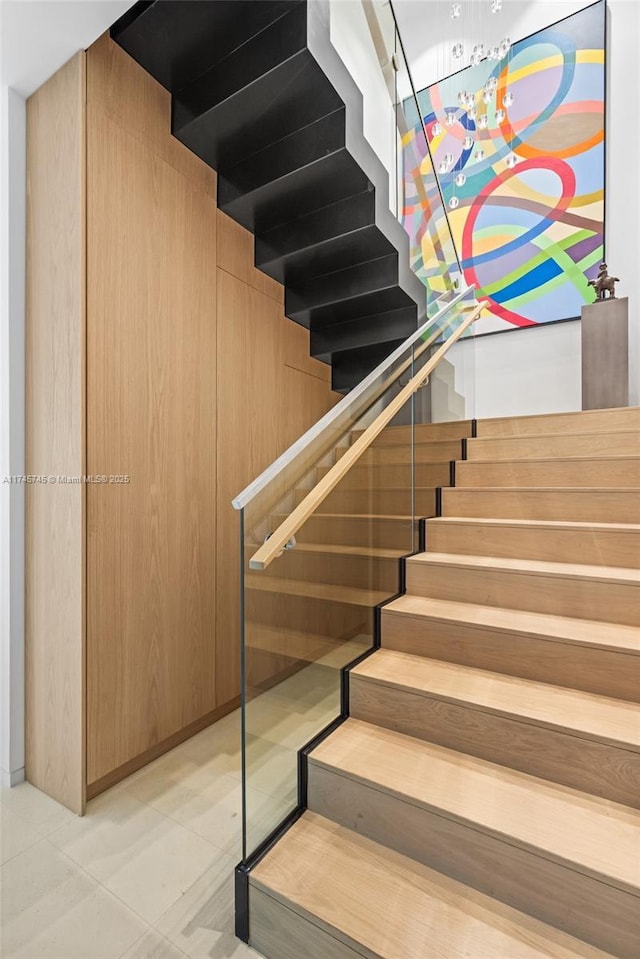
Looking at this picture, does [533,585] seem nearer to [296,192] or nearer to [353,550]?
[353,550]

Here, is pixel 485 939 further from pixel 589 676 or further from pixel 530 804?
pixel 589 676

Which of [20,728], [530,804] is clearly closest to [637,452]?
[530,804]

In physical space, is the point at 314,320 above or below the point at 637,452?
above

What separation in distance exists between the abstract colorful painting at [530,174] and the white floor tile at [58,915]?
12.9 ft

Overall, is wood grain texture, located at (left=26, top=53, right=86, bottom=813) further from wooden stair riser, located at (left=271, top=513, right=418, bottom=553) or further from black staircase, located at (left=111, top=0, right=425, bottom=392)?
wooden stair riser, located at (left=271, top=513, right=418, bottom=553)

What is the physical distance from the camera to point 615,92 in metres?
3.83

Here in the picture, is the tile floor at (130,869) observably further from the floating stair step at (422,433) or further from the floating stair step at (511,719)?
the floating stair step at (422,433)

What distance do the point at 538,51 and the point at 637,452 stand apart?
13.6ft

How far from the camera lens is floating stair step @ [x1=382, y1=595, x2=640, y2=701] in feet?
4.76

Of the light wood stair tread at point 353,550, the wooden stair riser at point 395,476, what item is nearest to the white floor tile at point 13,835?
the light wood stair tread at point 353,550

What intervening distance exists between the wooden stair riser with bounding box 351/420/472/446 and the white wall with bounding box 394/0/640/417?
0.91 metres

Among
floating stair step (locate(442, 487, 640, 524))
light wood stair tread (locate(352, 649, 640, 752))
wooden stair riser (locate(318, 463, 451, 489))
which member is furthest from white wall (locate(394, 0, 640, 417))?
light wood stair tread (locate(352, 649, 640, 752))

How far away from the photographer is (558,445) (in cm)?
261

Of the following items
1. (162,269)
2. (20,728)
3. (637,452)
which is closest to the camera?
(20,728)
